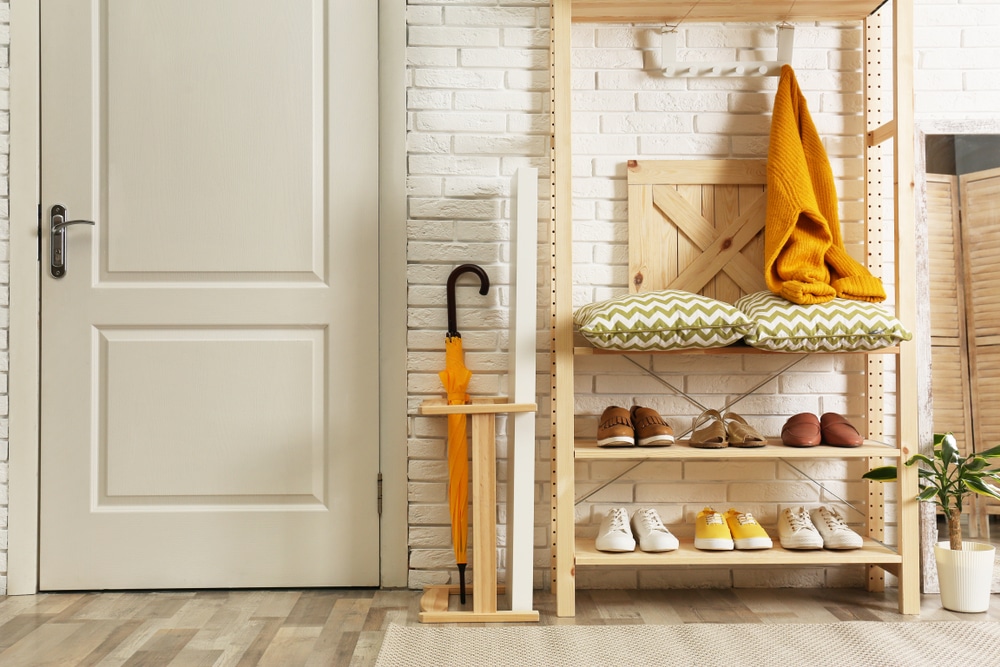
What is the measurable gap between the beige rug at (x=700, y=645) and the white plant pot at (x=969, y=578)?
0.09 m

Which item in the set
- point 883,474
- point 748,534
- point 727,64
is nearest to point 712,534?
point 748,534

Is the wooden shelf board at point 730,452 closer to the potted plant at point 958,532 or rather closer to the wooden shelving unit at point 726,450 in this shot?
the wooden shelving unit at point 726,450

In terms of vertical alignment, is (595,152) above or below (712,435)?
above

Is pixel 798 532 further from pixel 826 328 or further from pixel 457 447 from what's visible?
pixel 457 447

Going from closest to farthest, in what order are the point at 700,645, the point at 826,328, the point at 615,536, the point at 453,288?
1. the point at 700,645
2. the point at 826,328
3. the point at 615,536
4. the point at 453,288

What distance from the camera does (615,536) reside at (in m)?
1.84

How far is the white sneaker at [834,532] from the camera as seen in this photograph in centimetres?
184

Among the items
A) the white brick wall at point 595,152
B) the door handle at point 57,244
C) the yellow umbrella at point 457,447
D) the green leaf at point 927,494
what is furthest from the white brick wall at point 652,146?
the door handle at point 57,244

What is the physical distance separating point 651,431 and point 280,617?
3.21 feet

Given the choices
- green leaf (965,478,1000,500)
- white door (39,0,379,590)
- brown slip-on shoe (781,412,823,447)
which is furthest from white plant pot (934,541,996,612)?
white door (39,0,379,590)

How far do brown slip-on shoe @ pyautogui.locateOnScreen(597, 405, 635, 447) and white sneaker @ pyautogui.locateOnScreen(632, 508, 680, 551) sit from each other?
0.21 m

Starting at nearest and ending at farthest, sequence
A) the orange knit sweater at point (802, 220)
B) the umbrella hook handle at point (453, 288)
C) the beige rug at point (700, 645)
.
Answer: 1. the beige rug at point (700, 645)
2. the orange knit sweater at point (802, 220)
3. the umbrella hook handle at point (453, 288)

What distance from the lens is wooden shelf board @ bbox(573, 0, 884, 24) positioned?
1962 millimetres

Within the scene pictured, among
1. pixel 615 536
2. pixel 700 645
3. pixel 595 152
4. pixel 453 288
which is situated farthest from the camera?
pixel 595 152
